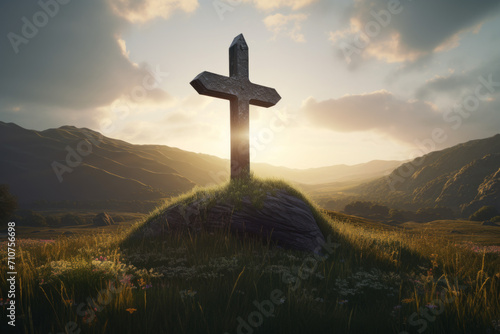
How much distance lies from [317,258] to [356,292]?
6.72ft

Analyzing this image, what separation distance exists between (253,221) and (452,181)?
132m

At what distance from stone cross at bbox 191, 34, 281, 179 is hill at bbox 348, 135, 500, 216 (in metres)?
75.0

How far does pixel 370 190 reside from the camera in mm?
147875

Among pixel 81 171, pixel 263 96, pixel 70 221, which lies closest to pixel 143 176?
pixel 81 171

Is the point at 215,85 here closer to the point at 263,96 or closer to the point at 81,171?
the point at 263,96

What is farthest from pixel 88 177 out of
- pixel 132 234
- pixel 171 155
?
pixel 132 234

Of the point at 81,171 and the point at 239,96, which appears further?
the point at 81,171

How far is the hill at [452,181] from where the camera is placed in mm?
93137

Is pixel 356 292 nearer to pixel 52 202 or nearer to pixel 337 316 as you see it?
pixel 337 316

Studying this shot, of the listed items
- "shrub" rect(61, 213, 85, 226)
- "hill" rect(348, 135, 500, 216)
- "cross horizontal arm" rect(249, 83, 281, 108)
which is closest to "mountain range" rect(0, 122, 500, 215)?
"hill" rect(348, 135, 500, 216)

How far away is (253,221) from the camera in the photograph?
788cm

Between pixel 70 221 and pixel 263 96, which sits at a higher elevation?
pixel 263 96

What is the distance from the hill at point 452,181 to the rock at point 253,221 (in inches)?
2983

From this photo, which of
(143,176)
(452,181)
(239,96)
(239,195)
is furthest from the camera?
(143,176)
